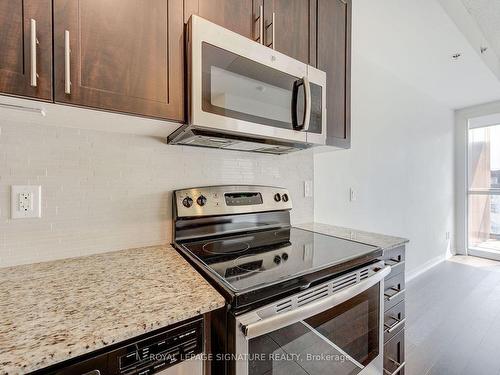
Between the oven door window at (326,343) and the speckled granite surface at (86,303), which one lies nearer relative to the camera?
the speckled granite surface at (86,303)

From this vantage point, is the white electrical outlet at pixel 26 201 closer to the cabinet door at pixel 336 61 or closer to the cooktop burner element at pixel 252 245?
the cooktop burner element at pixel 252 245

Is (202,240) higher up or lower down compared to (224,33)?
lower down

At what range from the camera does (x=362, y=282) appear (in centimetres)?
103

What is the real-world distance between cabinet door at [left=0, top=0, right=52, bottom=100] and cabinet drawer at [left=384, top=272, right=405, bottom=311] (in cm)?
162

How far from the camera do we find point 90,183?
1.11 meters

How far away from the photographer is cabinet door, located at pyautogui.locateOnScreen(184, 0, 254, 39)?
1.01 metres

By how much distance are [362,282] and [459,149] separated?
4443mm

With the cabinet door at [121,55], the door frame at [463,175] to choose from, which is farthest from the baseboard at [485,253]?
the cabinet door at [121,55]

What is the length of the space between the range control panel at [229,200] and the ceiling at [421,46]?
1.41 meters

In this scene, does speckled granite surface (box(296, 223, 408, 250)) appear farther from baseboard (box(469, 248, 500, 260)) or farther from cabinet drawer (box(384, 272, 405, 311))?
baseboard (box(469, 248, 500, 260))

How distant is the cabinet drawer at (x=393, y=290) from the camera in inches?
51.4

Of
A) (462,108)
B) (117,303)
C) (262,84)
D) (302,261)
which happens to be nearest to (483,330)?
(302,261)

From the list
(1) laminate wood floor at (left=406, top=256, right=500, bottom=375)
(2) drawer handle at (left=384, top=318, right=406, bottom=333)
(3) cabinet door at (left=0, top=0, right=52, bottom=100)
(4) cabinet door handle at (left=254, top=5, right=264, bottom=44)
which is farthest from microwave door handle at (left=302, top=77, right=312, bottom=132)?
(1) laminate wood floor at (left=406, top=256, right=500, bottom=375)

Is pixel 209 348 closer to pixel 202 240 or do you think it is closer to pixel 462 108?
pixel 202 240
